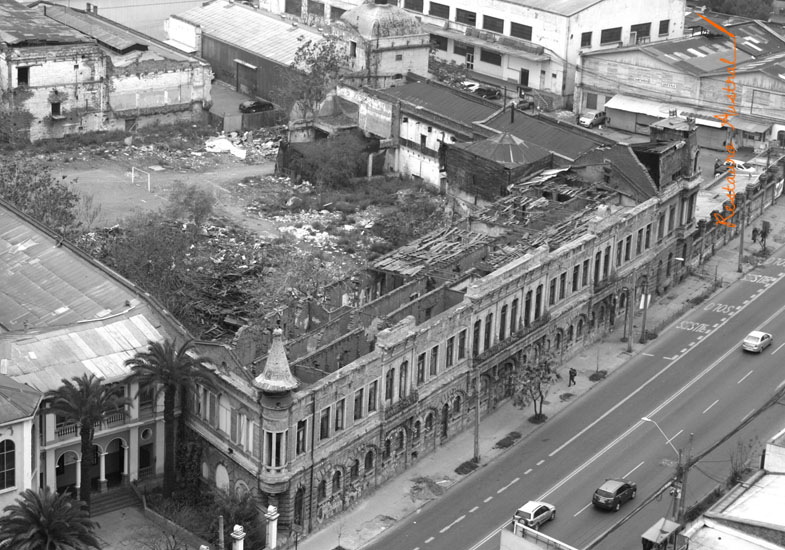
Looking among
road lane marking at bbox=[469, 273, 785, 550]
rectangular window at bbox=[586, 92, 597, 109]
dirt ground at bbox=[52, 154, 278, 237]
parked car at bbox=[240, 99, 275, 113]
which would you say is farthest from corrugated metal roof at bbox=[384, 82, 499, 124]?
road lane marking at bbox=[469, 273, 785, 550]

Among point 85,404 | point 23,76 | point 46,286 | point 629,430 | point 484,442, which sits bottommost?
point 484,442

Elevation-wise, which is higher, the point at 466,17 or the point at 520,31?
the point at 466,17

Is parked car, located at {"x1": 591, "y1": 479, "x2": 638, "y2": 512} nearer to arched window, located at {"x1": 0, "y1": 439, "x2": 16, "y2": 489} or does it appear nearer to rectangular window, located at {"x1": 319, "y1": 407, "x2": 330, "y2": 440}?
rectangular window, located at {"x1": 319, "y1": 407, "x2": 330, "y2": 440}

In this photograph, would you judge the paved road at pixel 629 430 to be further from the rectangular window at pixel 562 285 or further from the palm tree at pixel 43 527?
the palm tree at pixel 43 527

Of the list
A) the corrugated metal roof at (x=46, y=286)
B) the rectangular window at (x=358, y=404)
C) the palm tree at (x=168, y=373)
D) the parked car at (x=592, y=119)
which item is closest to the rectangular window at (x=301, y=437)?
the rectangular window at (x=358, y=404)

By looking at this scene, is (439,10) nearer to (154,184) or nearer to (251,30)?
(251,30)

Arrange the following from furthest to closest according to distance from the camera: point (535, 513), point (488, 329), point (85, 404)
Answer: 1. point (488, 329)
2. point (535, 513)
3. point (85, 404)

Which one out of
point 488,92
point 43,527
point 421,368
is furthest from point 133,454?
point 488,92
